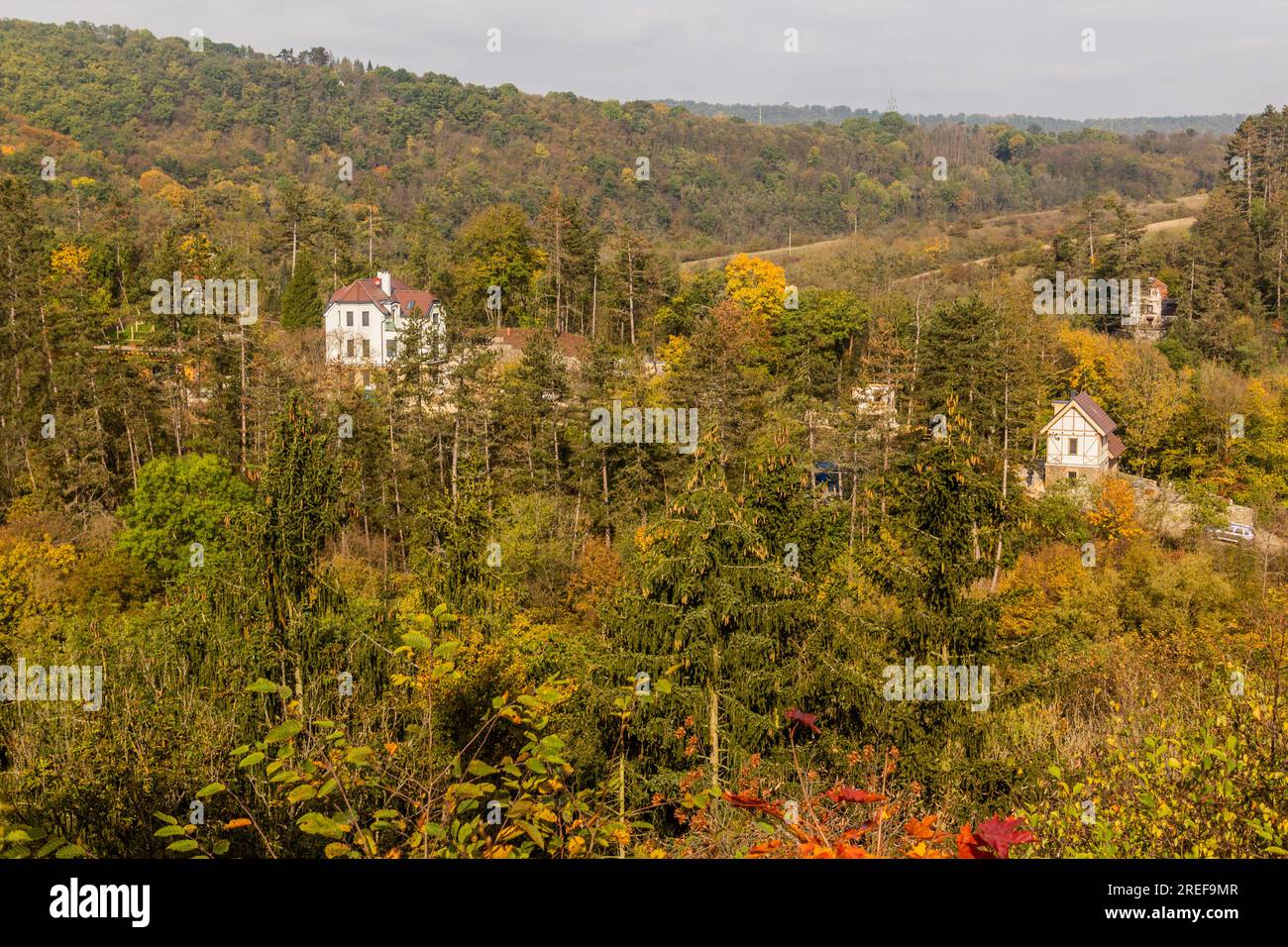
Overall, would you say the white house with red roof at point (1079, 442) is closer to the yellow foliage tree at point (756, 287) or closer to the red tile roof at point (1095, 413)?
the red tile roof at point (1095, 413)

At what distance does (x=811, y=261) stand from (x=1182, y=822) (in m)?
74.4

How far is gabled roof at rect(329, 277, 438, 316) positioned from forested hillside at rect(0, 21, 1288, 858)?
203 cm

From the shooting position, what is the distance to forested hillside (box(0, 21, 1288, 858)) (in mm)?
5523

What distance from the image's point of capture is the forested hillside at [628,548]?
5523mm

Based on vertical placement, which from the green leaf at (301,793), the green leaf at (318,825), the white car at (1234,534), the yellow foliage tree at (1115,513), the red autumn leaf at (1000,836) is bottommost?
the white car at (1234,534)

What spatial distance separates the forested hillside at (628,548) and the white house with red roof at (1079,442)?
0.83 meters

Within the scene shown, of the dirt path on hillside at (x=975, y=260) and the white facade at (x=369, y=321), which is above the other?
the dirt path on hillside at (x=975, y=260)

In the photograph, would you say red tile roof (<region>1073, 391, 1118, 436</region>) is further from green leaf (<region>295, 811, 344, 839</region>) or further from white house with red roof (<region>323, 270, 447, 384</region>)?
green leaf (<region>295, 811, 344, 839</region>)

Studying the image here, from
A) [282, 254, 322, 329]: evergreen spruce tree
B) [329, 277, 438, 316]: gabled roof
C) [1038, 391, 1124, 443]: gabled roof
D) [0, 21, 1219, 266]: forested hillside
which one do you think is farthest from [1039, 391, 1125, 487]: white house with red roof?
[0, 21, 1219, 266]: forested hillside
